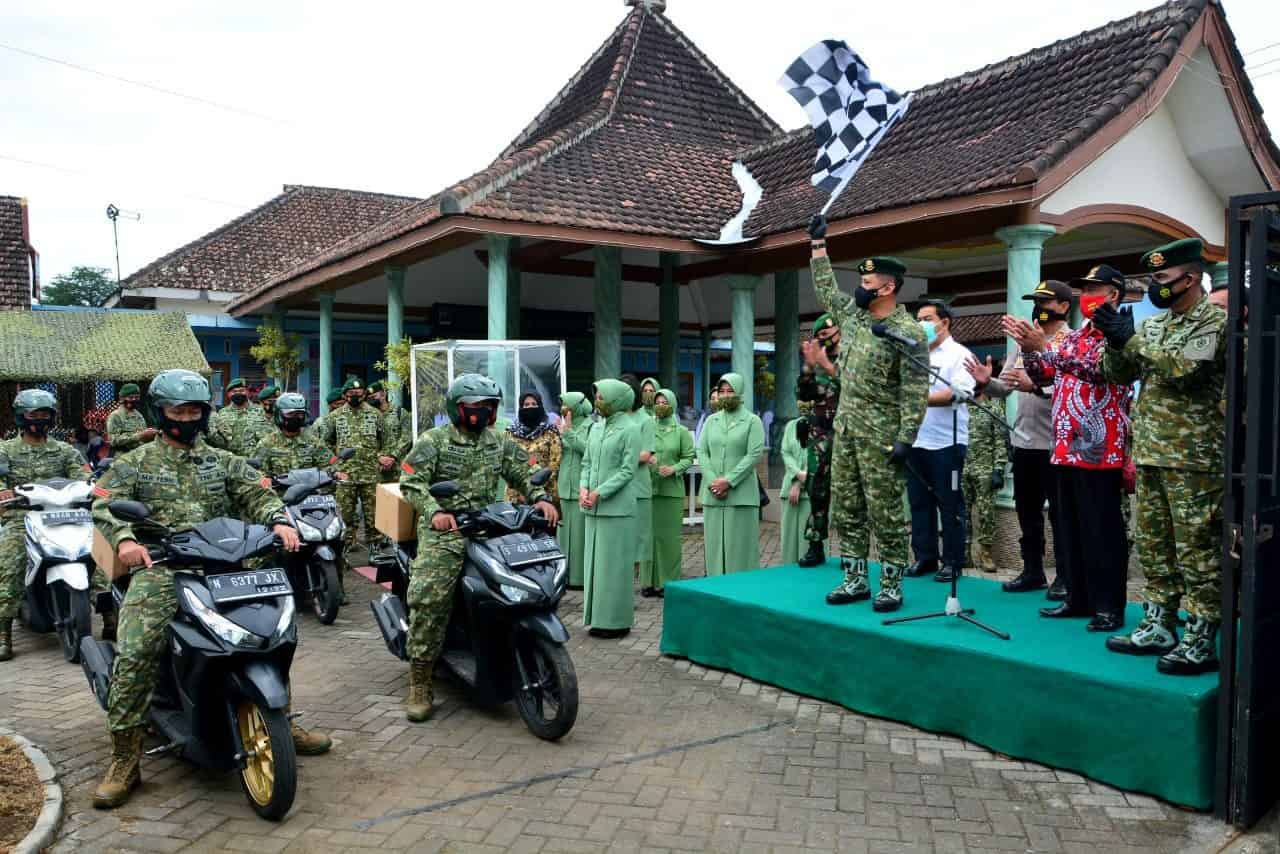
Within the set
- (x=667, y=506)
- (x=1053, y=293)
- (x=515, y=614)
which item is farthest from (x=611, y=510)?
(x=1053, y=293)

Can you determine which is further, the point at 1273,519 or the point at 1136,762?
the point at 1136,762

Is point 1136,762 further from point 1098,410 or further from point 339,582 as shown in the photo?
point 339,582

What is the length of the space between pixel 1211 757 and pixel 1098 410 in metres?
1.69

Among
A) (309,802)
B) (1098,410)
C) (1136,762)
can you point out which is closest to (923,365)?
(1098,410)

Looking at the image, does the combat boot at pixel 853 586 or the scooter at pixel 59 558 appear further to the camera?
the scooter at pixel 59 558

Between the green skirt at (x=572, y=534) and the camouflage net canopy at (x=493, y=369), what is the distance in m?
2.18

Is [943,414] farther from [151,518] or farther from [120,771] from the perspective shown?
[120,771]

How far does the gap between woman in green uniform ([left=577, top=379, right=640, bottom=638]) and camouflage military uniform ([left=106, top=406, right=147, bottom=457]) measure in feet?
16.9

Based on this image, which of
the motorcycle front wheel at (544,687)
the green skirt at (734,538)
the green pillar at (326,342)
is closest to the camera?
the motorcycle front wheel at (544,687)

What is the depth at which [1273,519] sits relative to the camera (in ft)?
12.6

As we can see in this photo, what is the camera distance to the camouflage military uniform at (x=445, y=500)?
5.15 m

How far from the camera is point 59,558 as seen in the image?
6594mm

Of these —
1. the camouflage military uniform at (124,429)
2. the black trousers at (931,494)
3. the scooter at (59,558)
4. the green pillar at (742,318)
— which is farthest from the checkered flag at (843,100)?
the camouflage military uniform at (124,429)

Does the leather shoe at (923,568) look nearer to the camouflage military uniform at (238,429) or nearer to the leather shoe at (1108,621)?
the leather shoe at (1108,621)
